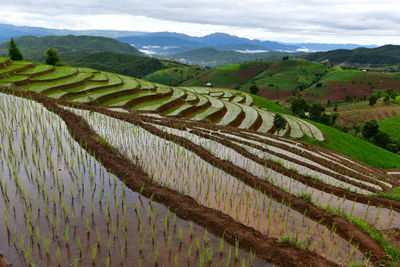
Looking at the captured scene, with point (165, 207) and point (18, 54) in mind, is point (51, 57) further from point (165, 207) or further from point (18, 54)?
point (165, 207)

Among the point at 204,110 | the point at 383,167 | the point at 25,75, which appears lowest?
the point at 383,167

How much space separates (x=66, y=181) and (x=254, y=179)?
987 cm

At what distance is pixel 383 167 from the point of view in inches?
1540

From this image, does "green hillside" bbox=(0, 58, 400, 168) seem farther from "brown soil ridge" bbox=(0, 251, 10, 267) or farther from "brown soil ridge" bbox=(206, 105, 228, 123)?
"brown soil ridge" bbox=(0, 251, 10, 267)

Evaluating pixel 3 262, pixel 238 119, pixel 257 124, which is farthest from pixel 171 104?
pixel 3 262

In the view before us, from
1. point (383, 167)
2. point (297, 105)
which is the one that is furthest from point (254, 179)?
point (297, 105)

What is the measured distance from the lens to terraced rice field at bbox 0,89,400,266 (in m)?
7.97

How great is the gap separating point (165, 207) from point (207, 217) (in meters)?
1.90

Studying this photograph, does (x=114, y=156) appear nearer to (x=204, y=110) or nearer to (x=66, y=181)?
(x=66, y=181)

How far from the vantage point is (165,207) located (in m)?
10.4

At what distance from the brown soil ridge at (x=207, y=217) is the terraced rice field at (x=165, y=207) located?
0.14ft

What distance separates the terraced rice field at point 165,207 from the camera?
7.97 metres

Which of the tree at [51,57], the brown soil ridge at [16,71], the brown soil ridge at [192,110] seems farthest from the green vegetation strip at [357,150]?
the tree at [51,57]

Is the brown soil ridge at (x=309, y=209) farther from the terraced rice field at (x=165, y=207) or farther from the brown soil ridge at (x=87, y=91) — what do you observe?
the brown soil ridge at (x=87, y=91)
